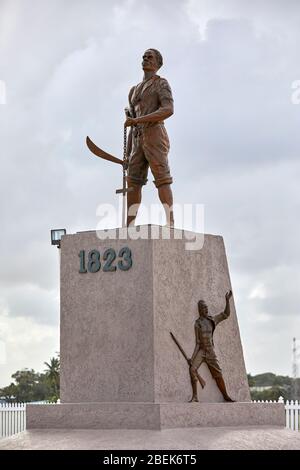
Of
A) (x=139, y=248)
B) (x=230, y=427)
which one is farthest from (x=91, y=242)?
(x=230, y=427)

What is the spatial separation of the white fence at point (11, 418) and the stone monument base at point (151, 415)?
12456 millimetres

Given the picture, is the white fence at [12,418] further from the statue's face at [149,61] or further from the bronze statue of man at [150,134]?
the statue's face at [149,61]

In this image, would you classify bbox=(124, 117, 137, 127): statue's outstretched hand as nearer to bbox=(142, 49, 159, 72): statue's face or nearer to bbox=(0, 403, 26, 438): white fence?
bbox=(142, 49, 159, 72): statue's face

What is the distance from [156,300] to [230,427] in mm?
1646

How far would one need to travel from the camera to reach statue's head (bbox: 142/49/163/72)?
1216 cm

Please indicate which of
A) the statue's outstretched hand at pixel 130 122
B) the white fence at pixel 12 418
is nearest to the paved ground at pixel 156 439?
the statue's outstretched hand at pixel 130 122

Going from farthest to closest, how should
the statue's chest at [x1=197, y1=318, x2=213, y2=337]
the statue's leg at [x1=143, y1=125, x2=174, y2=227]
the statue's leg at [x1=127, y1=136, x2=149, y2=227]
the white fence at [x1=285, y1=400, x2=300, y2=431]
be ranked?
the white fence at [x1=285, y1=400, x2=300, y2=431] → the statue's leg at [x1=127, y1=136, x2=149, y2=227] → the statue's leg at [x1=143, y1=125, x2=174, y2=227] → the statue's chest at [x1=197, y1=318, x2=213, y2=337]

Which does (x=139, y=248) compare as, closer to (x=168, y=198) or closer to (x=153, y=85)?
(x=168, y=198)

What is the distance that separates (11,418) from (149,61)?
44.8ft

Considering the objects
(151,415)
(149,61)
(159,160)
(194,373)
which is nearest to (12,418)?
(159,160)

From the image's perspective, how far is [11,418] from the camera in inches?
930

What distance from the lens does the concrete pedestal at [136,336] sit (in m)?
10.7

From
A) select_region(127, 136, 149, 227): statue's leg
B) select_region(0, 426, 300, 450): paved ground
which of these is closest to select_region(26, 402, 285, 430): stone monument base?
select_region(0, 426, 300, 450): paved ground

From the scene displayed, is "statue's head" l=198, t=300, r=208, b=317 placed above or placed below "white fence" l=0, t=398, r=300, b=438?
above
